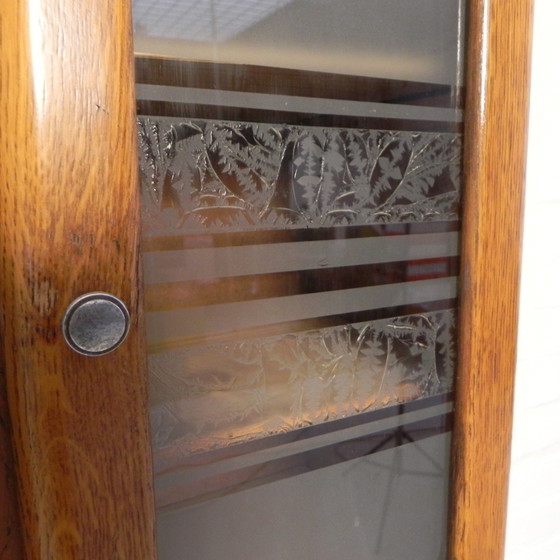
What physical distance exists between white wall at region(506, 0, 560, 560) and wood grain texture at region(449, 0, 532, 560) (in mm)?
44

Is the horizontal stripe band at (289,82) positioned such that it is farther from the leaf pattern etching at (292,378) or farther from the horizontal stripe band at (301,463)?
the horizontal stripe band at (301,463)

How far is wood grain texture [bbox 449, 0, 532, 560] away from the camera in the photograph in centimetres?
67

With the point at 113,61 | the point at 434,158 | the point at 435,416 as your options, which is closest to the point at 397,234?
the point at 434,158

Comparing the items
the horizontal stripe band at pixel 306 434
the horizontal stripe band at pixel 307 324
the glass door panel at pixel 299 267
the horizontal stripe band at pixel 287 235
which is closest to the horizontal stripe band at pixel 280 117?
the glass door panel at pixel 299 267

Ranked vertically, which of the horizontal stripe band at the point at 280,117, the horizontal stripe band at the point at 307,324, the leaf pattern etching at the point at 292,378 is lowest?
the leaf pattern etching at the point at 292,378

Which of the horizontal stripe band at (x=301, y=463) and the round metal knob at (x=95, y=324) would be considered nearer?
the round metal knob at (x=95, y=324)

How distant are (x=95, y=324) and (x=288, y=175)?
26cm

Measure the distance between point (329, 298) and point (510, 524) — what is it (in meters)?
0.50

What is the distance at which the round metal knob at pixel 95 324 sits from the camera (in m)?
0.48

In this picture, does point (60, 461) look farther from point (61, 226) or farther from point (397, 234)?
point (397, 234)

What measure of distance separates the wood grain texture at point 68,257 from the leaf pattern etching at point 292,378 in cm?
5

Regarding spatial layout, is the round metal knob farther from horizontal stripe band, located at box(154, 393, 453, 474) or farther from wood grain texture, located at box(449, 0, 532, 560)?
wood grain texture, located at box(449, 0, 532, 560)

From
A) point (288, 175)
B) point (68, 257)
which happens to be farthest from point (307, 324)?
point (68, 257)

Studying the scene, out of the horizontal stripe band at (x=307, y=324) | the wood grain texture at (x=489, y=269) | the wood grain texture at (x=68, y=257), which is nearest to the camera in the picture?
the wood grain texture at (x=68, y=257)
